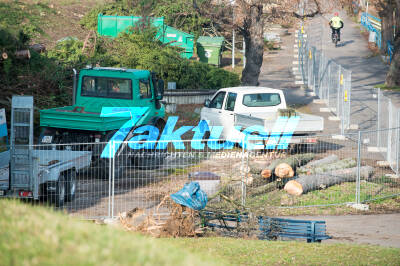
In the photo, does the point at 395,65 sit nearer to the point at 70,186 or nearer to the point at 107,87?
the point at 107,87

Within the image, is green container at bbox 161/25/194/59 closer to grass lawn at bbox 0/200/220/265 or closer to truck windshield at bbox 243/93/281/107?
truck windshield at bbox 243/93/281/107

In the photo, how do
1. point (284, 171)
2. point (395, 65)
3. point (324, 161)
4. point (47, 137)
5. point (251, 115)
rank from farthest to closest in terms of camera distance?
point (395, 65), point (251, 115), point (324, 161), point (47, 137), point (284, 171)

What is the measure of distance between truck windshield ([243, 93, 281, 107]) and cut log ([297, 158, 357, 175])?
3.80m

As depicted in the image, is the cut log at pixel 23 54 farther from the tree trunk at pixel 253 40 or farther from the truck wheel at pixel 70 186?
the truck wheel at pixel 70 186

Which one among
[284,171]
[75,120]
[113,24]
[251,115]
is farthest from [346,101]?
[113,24]

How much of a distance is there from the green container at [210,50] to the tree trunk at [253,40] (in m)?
9.01

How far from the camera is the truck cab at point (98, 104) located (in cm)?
1302

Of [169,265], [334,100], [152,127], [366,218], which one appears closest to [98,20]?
[334,100]

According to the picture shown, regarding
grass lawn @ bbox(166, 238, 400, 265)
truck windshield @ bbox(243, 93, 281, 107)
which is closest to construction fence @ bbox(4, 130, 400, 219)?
grass lawn @ bbox(166, 238, 400, 265)

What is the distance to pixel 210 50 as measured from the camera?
31391 millimetres

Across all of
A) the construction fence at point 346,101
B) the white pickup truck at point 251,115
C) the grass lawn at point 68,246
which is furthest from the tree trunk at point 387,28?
the grass lawn at point 68,246

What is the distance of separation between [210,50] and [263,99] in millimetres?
15244

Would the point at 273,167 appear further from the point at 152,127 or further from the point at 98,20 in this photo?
the point at 98,20

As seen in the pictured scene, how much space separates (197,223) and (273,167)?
11.3 ft
